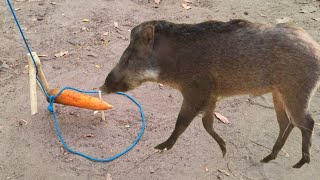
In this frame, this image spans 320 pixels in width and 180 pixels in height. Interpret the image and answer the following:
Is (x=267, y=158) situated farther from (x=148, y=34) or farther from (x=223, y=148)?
(x=148, y=34)

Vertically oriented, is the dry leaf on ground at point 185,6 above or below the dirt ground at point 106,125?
above

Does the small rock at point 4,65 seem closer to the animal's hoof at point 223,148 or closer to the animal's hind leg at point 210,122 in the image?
the animal's hind leg at point 210,122

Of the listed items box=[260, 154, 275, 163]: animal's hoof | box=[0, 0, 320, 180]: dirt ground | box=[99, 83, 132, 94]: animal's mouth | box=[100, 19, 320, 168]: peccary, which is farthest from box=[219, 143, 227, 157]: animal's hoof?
box=[99, 83, 132, 94]: animal's mouth

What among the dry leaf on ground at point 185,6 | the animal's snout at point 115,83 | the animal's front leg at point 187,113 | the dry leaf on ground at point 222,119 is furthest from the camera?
the dry leaf on ground at point 185,6

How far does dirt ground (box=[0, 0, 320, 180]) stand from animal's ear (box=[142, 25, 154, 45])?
1.85 m

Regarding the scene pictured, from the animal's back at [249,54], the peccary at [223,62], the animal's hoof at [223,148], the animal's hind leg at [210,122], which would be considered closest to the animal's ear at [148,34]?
the peccary at [223,62]

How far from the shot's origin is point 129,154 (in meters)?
5.04

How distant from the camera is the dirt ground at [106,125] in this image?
4.84 meters

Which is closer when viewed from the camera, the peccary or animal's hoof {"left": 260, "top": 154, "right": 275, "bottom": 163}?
the peccary

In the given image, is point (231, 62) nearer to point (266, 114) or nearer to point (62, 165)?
point (266, 114)

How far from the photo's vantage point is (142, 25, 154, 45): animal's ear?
3.75 metres

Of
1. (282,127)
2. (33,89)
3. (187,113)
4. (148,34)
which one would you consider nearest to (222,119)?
(282,127)

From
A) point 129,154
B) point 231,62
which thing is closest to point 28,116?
point 129,154

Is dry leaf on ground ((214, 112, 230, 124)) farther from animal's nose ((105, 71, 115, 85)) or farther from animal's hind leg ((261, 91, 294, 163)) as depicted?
animal's nose ((105, 71, 115, 85))
